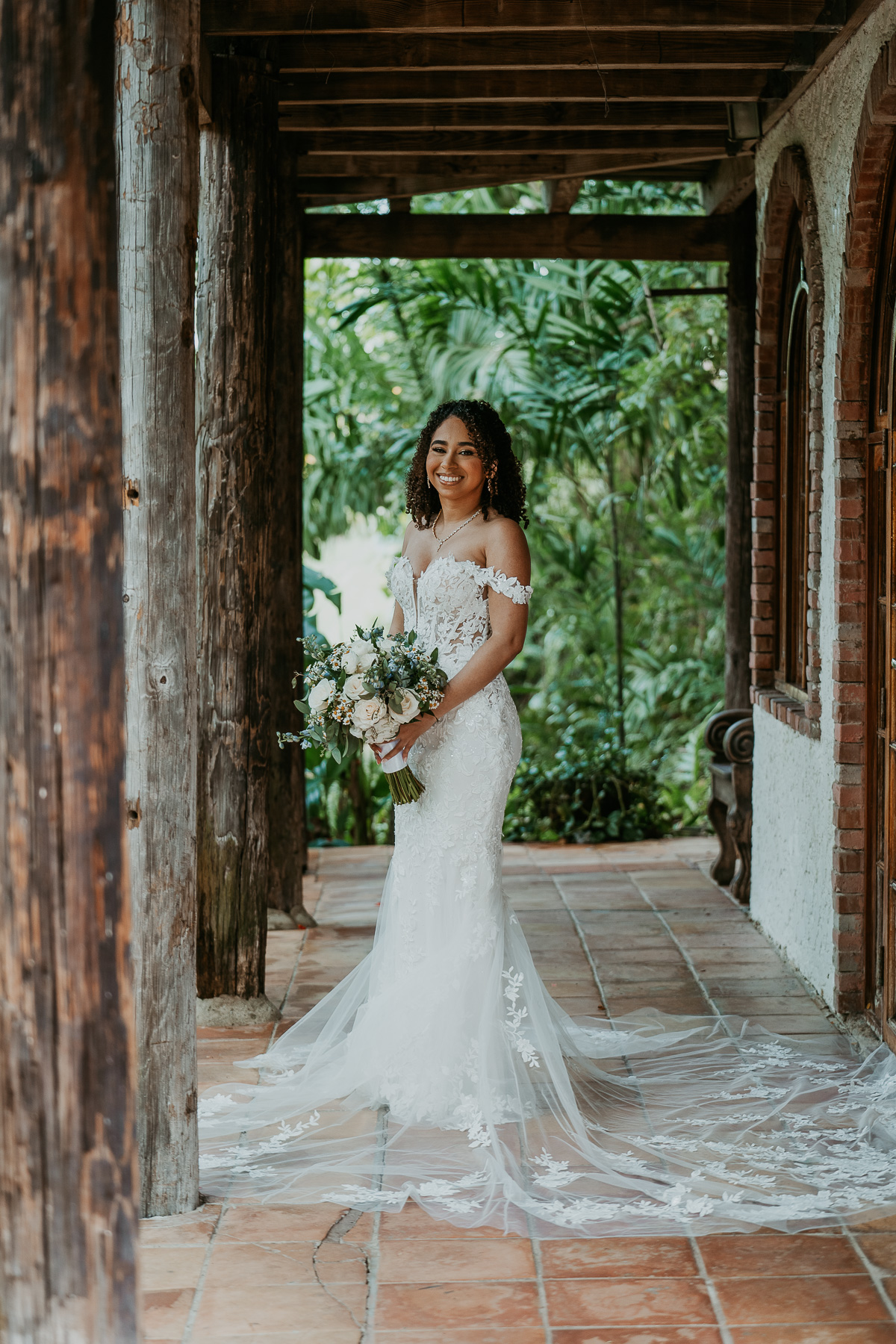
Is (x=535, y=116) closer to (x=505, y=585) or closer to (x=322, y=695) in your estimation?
(x=505, y=585)

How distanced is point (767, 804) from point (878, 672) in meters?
1.61

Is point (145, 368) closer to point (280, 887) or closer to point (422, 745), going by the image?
point (422, 745)

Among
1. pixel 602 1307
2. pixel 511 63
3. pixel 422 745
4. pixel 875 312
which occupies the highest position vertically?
pixel 511 63

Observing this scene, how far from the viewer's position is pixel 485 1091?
412cm

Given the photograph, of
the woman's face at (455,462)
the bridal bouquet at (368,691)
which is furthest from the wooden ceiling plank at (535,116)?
the bridal bouquet at (368,691)

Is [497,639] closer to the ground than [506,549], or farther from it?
closer to the ground

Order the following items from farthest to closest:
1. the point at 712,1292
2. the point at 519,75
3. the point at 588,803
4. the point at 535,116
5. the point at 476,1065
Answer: the point at 588,803, the point at 535,116, the point at 519,75, the point at 476,1065, the point at 712,1292

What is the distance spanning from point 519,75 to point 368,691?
3.14 meters

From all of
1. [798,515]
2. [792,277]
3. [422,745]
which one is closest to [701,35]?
[792,277]

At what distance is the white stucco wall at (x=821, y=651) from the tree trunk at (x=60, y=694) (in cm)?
333

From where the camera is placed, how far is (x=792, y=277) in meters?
→ 6.37

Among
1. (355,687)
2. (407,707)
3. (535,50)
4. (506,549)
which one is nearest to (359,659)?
→ (355,687)

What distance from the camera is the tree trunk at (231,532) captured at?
5121 mm

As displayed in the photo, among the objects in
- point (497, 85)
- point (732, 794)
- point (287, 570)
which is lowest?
point (732, 794)
